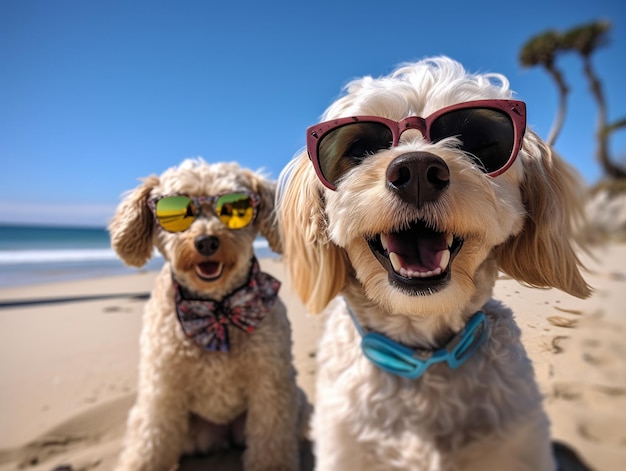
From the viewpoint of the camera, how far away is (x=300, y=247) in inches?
79.2

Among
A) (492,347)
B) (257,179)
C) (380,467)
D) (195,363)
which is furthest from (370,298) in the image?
(257,179)

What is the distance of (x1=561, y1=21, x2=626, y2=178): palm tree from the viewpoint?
59.4 inches

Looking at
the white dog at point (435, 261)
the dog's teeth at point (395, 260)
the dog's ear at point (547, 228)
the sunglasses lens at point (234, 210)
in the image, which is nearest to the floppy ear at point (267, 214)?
the sunglasses lens at point (234, 210)

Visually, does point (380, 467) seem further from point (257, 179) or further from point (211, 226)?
point (257, 179)

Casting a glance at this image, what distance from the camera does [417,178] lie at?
1.48 meters

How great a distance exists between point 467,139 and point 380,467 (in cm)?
125

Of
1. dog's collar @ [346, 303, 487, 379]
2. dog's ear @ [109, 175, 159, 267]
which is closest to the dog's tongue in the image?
dog's collar @ [346, 303, 487, 379]

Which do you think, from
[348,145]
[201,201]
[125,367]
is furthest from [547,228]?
[125,367]

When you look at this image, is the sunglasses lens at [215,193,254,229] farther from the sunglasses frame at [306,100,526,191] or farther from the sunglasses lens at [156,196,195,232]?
the sunglasses frame at [306,100,526,191]

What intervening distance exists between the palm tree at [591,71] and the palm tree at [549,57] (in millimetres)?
99

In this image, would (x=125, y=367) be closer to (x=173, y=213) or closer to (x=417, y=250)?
(x=173, y=213)

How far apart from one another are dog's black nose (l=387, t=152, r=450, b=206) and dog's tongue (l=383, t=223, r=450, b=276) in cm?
16

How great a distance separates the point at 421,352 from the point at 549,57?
1.59 meters

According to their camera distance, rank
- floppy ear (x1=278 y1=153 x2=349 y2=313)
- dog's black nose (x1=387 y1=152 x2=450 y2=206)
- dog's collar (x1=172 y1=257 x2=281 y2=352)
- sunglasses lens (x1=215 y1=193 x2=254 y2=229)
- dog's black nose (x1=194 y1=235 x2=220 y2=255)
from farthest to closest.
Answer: sunglasses lens (x1=215 y1=193 x2=254 y2=229) < dog's black nose (x1=194 y1=235 x2=220 y2=255) < dog's collar (x1=172 y1=257 x2=281 y2=352) < floppy ear (x1=278 y1=153 x2=349 y2=313) < dog's black nose (x1=387 y1=152 x2=450 y2=206)
